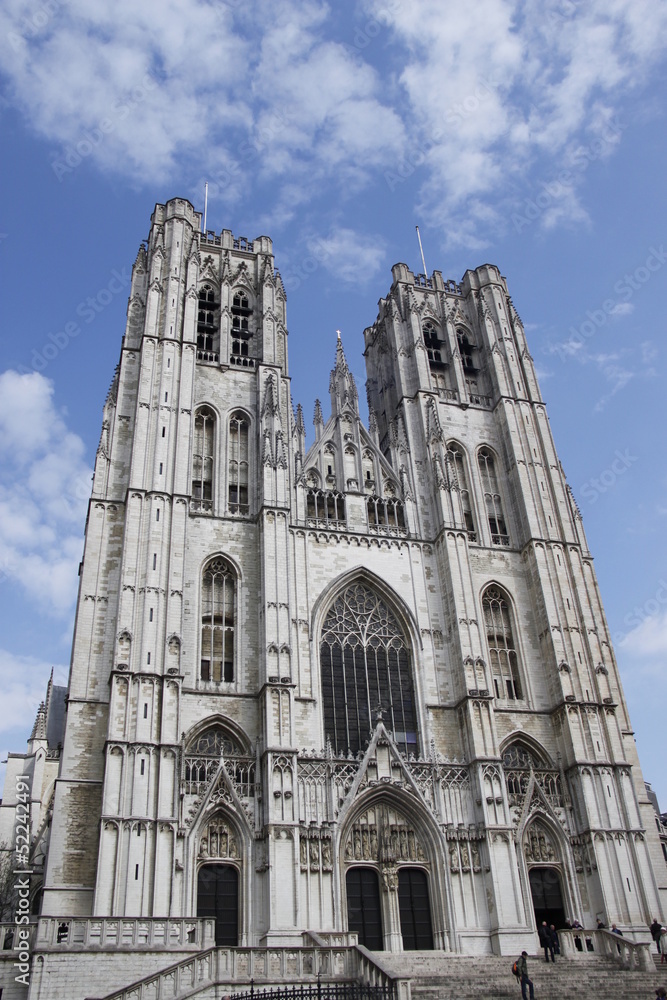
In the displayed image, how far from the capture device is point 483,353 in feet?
132

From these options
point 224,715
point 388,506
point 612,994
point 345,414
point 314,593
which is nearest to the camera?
point 612,994

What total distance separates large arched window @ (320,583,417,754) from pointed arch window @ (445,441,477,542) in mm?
4896

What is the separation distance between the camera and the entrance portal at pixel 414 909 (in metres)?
25.0

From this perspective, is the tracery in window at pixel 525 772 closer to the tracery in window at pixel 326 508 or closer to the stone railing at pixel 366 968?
the stone railing at pixel 366 968

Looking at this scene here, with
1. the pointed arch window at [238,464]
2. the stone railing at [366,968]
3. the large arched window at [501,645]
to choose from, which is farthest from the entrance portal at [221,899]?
the pointed arch window at [238,464]

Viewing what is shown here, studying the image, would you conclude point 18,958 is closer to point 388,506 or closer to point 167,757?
point 167,757

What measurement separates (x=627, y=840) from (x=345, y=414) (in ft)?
62.4

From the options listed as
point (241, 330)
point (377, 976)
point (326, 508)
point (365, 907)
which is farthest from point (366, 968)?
point (241, 330)

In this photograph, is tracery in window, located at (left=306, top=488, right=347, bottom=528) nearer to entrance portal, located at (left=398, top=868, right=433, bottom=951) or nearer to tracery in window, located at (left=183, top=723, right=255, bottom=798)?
tracery in window, located at (left=183, top=723, right=255, bottom=798)

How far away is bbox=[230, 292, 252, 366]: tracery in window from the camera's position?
3619 cm

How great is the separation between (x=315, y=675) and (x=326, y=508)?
7088 millimetres

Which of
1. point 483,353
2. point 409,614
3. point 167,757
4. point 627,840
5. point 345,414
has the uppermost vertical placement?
point 483,353

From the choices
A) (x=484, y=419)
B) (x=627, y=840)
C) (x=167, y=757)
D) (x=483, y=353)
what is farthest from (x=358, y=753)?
(x=483, y=353)

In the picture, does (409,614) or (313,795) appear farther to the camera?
(409,614)
